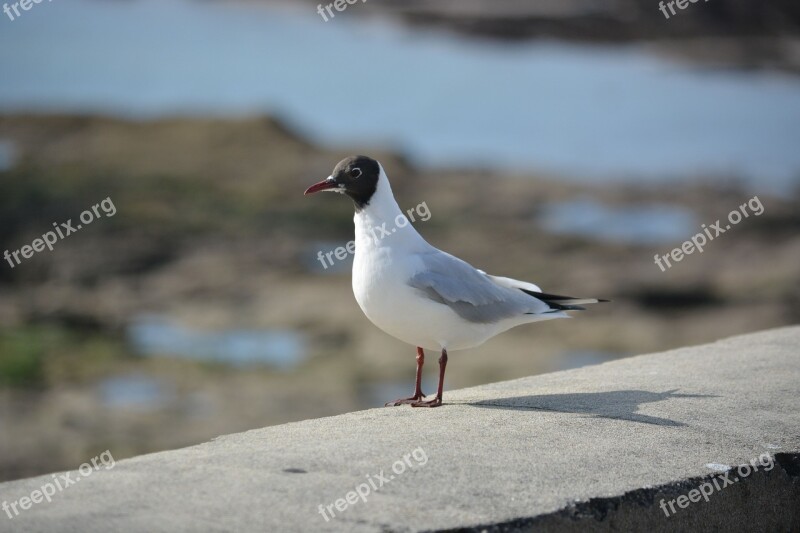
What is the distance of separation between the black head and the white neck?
3cm

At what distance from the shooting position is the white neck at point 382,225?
5.37 metres

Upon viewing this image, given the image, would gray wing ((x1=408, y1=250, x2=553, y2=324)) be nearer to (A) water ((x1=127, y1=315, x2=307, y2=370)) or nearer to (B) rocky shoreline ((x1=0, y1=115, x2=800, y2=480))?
(B) rocky shoreline ((x1=0, y1=115, x2=800, y2=480))

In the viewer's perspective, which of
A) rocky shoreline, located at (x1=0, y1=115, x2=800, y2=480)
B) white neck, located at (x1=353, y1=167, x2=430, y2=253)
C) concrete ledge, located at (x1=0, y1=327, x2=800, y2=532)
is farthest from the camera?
rocky shoreline, located at (x1=0, y1=115, x2=800, y2=480)

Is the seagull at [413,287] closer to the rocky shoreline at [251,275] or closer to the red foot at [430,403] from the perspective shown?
the red foot at [430,403]

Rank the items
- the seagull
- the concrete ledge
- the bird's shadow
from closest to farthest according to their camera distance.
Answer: the concrete ledge → the bird's shadow → the seagull

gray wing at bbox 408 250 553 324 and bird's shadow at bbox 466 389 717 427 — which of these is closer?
bird's shadow at bbox 466 389 717 427

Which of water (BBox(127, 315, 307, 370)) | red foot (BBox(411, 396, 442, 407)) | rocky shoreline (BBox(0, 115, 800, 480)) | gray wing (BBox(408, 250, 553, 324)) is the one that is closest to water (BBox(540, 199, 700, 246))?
rocky shoreline (BBox(0, 115, 800, 480))

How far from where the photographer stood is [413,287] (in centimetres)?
527

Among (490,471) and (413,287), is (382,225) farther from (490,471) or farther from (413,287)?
(490,471)

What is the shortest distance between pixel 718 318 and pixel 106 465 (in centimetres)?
1035

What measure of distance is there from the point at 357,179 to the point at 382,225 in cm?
24

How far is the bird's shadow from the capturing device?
16.0 ft

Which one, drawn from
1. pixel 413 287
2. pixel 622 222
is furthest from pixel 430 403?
pixel 622 222

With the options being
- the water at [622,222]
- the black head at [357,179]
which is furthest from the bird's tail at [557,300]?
the water at [622,222]
